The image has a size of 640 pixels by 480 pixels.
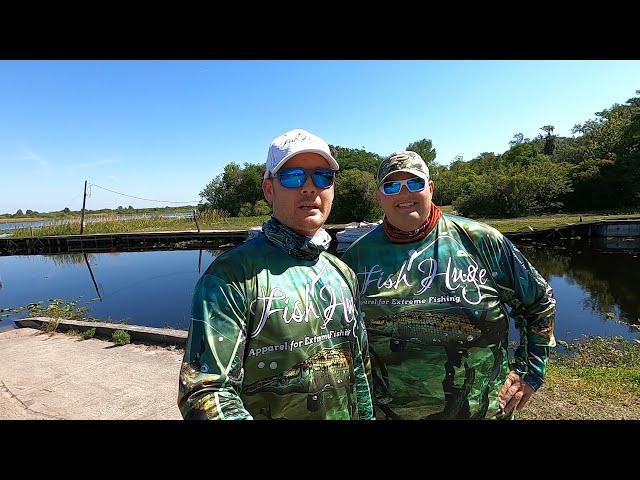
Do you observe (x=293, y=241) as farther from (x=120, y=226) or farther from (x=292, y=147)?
(x=120, y=226)

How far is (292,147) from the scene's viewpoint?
5.76 ft

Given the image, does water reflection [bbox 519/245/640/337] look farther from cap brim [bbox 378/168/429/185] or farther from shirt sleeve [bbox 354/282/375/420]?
shirt sleeve [bbox 354/282/375/420]

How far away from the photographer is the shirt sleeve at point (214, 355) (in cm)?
131

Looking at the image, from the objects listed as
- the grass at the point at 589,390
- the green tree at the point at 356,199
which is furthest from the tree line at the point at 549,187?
the grass at the point at 589,390

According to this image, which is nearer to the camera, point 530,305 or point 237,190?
point 530,305

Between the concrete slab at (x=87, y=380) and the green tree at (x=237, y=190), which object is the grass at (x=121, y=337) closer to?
the concrete slab at (x=87, y=380)

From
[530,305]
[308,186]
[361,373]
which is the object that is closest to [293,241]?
[308,186]

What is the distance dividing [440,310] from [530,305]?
68cm

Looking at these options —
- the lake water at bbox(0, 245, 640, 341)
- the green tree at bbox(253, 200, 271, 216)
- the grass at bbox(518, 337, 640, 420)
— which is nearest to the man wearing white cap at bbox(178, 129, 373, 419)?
the grass at bbox(518, 337, 640, 420)

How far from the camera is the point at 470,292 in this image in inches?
97.6
